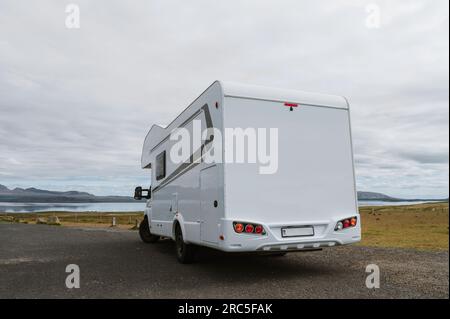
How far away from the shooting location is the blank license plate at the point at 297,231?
6.72 meters

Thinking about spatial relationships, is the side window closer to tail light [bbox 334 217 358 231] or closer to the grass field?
the grass field

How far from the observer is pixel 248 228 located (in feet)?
21.3

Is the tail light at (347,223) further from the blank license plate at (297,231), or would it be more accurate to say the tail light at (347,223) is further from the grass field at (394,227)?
the grass field at (394,227)

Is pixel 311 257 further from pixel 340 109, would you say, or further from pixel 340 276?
pixel 340 109

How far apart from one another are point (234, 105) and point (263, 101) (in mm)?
559

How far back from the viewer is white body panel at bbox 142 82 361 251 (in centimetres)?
659

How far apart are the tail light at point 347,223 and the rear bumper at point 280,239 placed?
6 centimetres

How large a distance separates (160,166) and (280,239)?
207 inches

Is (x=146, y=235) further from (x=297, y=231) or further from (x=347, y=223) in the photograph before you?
(x=347, y=223)

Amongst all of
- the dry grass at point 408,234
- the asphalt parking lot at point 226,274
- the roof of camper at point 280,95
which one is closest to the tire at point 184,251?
the asphalt parking lot at point 226,274

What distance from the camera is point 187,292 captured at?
19.7 feet

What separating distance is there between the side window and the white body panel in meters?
2.75

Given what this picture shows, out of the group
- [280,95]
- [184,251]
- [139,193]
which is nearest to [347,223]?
[280,95]
